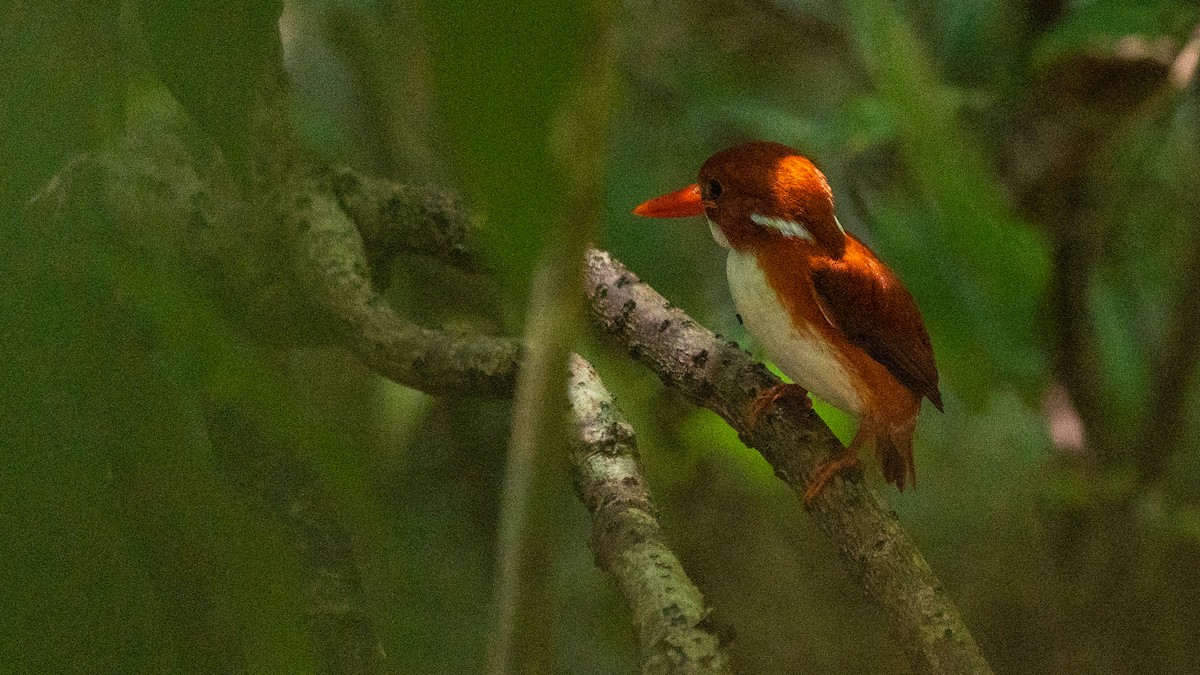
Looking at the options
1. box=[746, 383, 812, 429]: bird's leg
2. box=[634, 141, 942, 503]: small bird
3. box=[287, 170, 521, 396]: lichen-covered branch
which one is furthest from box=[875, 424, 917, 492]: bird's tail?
box=[287, 170, 521, 396]: lichen-covered branch

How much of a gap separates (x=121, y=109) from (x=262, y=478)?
171mm

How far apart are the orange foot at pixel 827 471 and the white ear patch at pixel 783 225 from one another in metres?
0.25

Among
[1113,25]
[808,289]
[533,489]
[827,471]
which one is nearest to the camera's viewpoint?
[533,489]

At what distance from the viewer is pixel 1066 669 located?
1.92 metres

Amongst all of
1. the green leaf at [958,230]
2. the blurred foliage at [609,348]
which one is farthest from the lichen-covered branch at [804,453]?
the green leaf at [958,230]

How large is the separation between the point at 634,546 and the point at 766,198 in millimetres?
407

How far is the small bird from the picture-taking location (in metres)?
1.11

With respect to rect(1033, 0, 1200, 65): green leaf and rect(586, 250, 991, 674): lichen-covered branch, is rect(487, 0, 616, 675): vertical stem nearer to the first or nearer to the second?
rect(586, 250, 991, 674): lichen-covered branch

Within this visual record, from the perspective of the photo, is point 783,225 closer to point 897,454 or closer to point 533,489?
point 897,454

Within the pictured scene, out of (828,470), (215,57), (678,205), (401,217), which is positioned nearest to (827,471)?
(828,470)

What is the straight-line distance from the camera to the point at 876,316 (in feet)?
3.64

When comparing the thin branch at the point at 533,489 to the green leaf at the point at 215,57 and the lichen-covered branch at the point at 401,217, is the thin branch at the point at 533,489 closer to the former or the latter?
the green leaf at the point at 215,57

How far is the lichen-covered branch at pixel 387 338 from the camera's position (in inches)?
40.2

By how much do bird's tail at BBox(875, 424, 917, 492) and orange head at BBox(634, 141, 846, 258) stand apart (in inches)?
8.7
